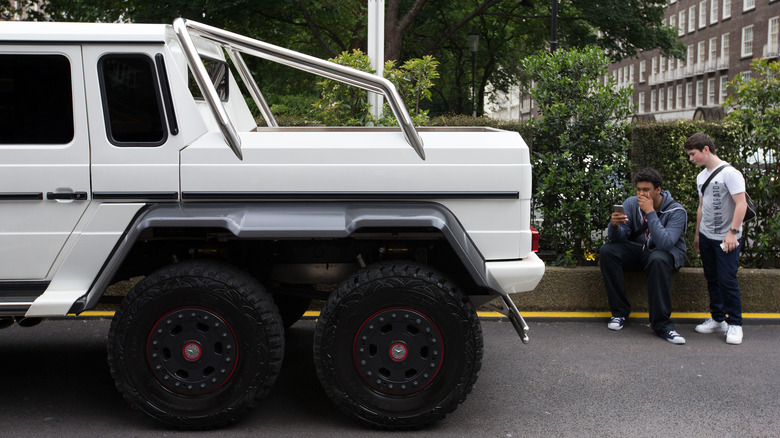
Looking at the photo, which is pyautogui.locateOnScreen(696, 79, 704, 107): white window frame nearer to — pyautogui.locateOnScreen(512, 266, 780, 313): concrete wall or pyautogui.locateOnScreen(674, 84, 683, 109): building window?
pyautogui.locateOnScreen(674, 84, 683, 109): building window

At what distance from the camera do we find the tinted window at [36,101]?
13.8 feet

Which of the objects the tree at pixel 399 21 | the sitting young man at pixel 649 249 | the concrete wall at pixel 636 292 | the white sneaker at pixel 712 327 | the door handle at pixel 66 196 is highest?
the tree at pixel 399 21

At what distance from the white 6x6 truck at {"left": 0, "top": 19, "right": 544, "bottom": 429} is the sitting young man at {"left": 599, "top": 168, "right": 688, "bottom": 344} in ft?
8.41

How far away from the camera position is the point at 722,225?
6.34 metres

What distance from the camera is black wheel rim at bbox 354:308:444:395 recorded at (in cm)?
425

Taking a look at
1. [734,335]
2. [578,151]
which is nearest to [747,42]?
[578,151]

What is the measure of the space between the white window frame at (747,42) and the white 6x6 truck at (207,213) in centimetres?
5390

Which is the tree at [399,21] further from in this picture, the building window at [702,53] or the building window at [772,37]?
the building window at [702,53]

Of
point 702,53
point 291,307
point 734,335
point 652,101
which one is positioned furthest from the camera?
point 652,101

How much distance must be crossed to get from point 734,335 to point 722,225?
87cm

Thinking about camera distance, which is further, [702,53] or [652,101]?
[652,101]

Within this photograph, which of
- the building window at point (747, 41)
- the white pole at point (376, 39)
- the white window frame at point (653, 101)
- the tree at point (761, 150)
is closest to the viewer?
the tree at point (761, 150)

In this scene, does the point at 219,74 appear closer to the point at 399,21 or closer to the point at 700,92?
the point at 399,21

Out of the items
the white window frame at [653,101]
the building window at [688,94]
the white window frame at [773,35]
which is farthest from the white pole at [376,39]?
the white window frame at [653,101]
